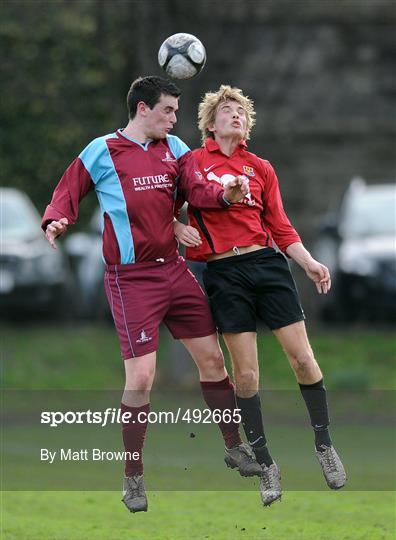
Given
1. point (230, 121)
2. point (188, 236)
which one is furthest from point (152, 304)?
point (230, 121)

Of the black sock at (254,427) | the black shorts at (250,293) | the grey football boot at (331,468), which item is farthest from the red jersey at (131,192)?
the grey football boot at (331,468)

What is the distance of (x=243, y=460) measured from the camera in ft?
27.9

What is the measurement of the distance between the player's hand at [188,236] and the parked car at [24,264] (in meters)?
8.81

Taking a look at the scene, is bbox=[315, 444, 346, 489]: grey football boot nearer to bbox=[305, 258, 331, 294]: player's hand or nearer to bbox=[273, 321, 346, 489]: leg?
bbox=[273, 321, 346, 489]: leg

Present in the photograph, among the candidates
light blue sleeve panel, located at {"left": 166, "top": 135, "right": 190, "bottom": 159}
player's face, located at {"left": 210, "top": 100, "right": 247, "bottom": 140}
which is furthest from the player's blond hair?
light blue sleeve panel, located at {"left": 166, "top": 135, "right": 190, "bottom": 159}

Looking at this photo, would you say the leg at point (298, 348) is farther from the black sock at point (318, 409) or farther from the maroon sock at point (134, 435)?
the maroon sock at point (134, 435)

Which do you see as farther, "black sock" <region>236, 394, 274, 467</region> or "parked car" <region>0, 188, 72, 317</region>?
"parked car" <region>0, 188, 72, 317</region>

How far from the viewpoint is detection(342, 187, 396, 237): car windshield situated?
16.1 meters

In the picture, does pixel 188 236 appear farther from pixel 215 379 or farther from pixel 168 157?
pixel 215 379

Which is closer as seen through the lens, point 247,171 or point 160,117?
point 160,117

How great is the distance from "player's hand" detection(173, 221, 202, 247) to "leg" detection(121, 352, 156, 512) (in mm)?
665

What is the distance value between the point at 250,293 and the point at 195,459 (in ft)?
13.4
